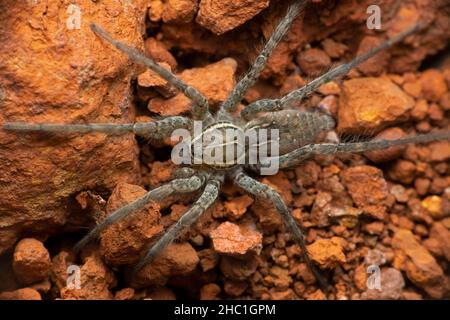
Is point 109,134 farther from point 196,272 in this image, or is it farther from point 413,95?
point 413,95

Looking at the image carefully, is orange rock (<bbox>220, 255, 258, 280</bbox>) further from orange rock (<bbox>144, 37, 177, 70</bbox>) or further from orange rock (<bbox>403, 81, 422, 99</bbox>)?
orange rock (<bbox>403, 81, 422, 99</bbox>)

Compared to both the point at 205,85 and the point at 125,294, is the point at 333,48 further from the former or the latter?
the point at 125,294

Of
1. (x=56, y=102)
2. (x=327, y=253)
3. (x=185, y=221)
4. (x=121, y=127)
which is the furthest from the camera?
(x=327, y=253)

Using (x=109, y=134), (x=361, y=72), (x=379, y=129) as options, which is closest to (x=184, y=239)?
(x=109, y=134)

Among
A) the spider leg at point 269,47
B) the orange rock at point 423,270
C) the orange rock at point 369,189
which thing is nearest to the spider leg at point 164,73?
the spider leg at point 269,47

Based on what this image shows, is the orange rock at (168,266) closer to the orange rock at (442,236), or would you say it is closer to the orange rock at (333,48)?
the orange rock at (442,236)

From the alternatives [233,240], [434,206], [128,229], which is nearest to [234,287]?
[233,240]
